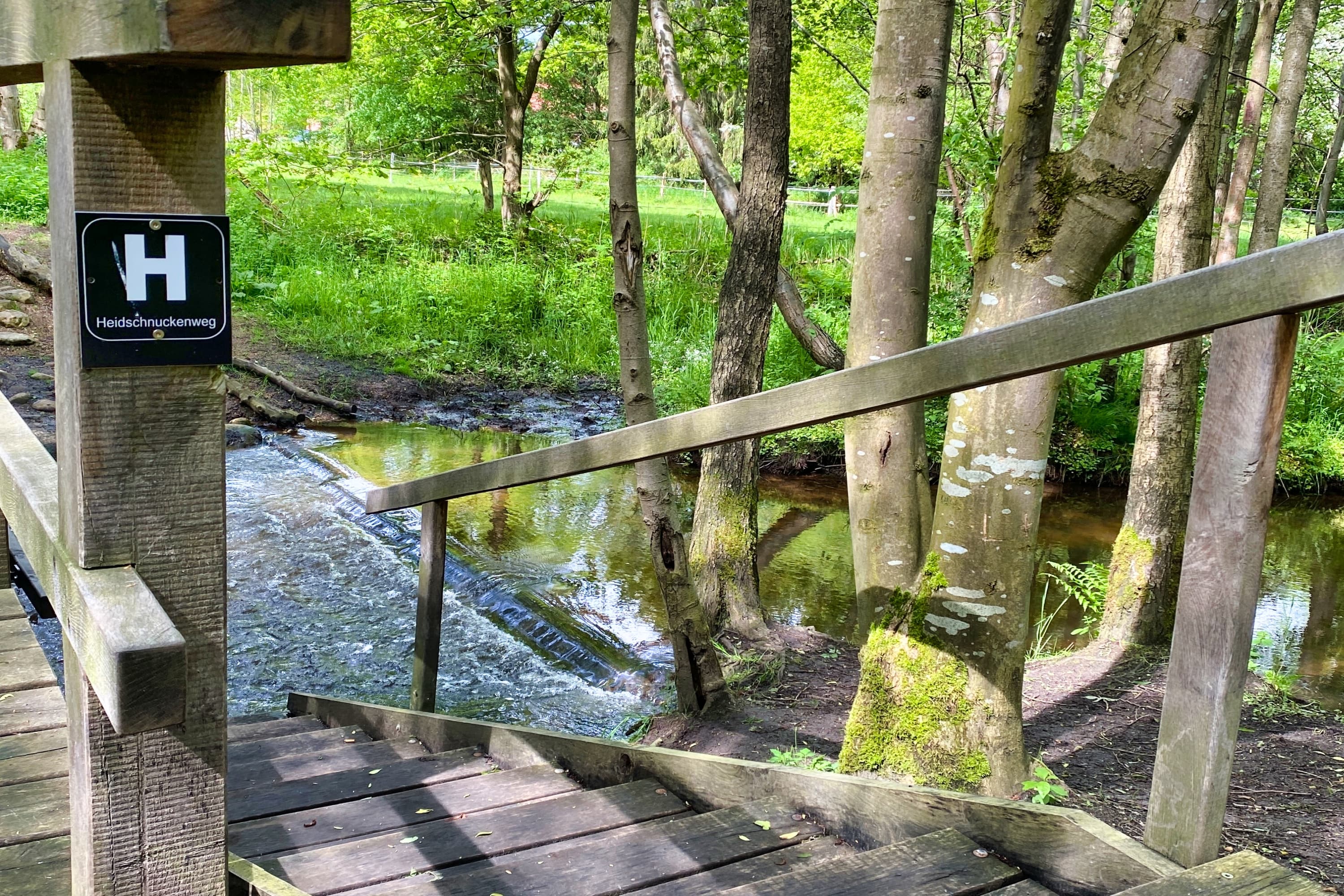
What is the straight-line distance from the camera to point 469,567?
839cm

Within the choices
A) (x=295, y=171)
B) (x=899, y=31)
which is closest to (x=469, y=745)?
(x=899, y=31)

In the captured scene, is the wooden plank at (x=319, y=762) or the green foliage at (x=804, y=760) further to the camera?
the green foliage at (x=804, y=760)

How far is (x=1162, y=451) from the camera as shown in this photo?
644 centimetres

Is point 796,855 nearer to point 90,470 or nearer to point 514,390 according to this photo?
point 90,470

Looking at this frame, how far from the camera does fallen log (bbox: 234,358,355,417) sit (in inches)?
516

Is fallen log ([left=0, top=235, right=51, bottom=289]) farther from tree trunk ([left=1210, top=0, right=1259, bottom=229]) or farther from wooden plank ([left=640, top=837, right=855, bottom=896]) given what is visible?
wooden plank ([left=640, top=837, right=855, bottom=896])

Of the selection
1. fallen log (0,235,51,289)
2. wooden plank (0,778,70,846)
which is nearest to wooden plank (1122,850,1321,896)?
wooden plank (0,778,70,846)

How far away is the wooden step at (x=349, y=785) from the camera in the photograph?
9.78 feet

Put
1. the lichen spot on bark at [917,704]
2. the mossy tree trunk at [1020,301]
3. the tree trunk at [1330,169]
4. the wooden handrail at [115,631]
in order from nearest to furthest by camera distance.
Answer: the wooden handrail at [115,631], the mossy tree trunk at [1020,301], the lichen spot on bark at [917,704], the tree trunk at [1330,169]

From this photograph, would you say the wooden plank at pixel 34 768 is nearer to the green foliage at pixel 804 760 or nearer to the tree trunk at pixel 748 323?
the green foliage at pixel 804 760

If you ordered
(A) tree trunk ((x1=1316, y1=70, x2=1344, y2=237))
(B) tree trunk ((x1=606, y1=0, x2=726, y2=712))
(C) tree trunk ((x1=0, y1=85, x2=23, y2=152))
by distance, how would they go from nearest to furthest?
(B) tree trunk ((x1=606, y1=0, x2=726, y2=712))
(A) tree trunk ((x1=1316, y1=70, x2=1344, y2=237))
(C) tree trunk ((x1=0, y1=85, x2=23, y2=152))

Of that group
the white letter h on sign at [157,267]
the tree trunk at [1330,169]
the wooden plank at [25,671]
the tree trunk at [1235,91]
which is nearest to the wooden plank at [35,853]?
the wooden plank at [25,671]

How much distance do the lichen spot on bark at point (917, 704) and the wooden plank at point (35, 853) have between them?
2376 millimetres

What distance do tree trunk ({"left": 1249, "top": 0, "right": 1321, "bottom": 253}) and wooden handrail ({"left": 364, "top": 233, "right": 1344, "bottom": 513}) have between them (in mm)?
8929
